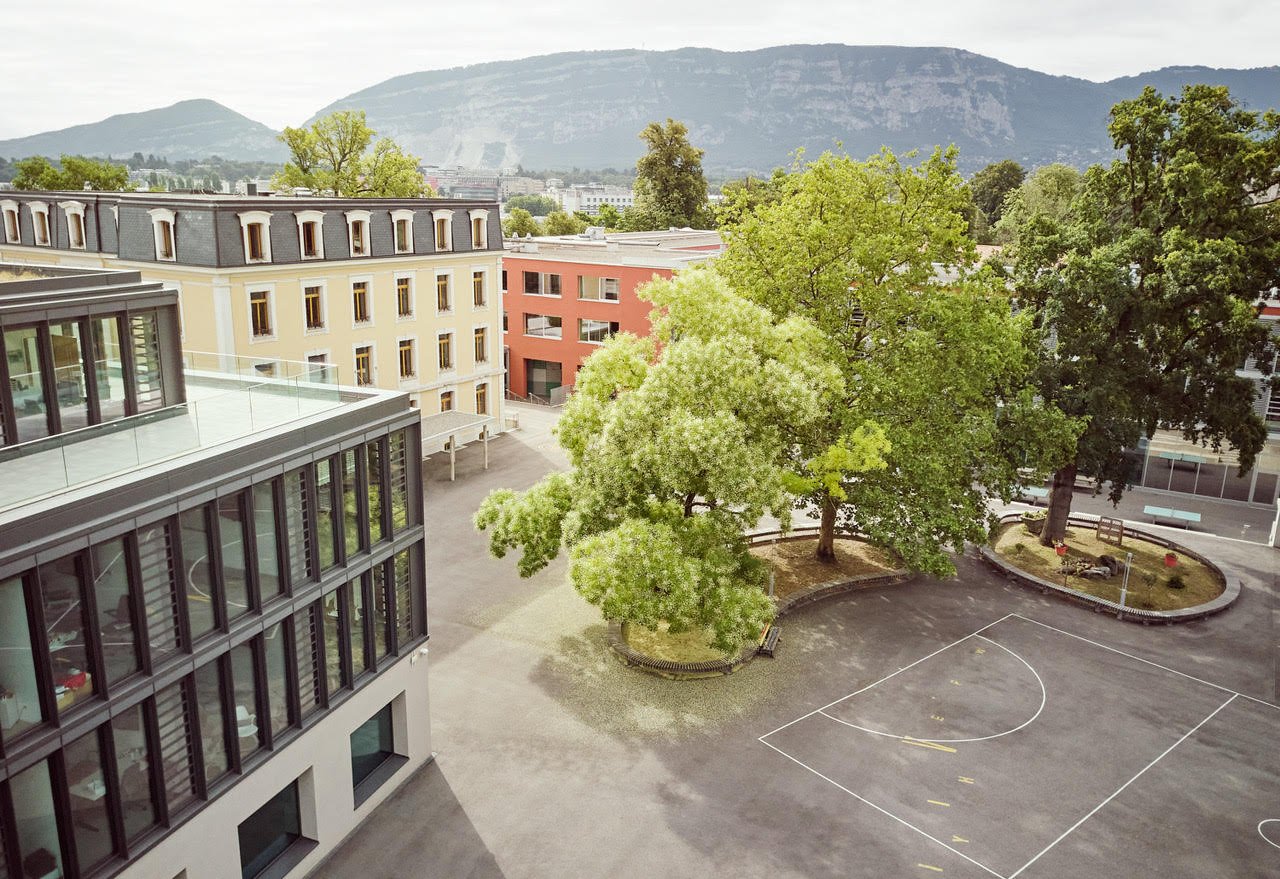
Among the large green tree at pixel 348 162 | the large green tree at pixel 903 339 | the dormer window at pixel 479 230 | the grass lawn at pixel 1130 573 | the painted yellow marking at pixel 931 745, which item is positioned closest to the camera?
the painted yellow marking at pixel 931 745

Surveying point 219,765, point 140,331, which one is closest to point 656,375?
point 140,331

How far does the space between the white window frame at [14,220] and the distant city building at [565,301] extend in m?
25.7


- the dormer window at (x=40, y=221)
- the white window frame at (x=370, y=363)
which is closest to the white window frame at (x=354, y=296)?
the white window frame at (x=370, y=363)

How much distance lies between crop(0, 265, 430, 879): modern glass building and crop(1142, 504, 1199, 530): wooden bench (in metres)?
31.5

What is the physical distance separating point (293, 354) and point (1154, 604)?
110 ft

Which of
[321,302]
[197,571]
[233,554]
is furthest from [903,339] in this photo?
[321,302]

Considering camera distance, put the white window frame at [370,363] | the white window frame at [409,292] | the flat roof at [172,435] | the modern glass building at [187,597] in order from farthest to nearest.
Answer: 1. the white window frame at [409,292]
2. the white window frame at [370,363]
3. the flat roof at [172,435]
4. the modern glass building at [187,597]

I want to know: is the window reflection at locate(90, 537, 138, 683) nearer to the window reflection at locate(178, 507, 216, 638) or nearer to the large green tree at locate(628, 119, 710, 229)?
the window reflection at locate(178, 507, 216, 638)

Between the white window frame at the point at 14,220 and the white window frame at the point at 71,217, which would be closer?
the white window frame at the point at 71,217

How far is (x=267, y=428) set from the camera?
15.5 m

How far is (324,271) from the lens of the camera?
3669cm

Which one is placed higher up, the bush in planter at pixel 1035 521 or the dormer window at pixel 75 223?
the dormer window at pixel 75 223

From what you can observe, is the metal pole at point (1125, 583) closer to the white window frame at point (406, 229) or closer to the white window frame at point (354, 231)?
the white window frame at point (406, 229)

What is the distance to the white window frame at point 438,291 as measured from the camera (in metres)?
42.1
